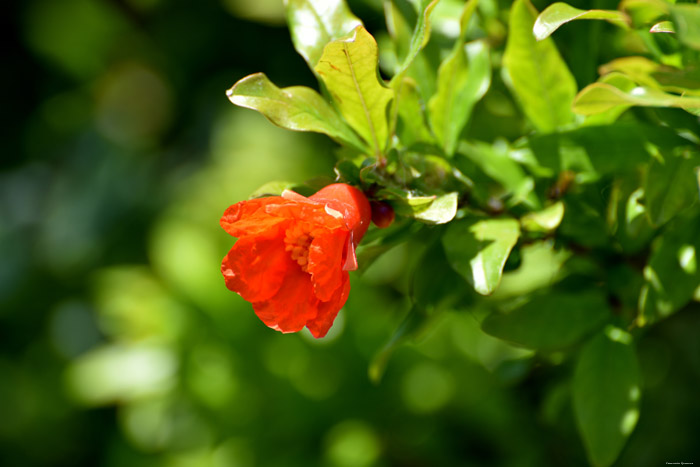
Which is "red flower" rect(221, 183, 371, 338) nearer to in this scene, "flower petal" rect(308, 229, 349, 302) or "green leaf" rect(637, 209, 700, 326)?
"flower petal" rect(308, 229, 349, 302)

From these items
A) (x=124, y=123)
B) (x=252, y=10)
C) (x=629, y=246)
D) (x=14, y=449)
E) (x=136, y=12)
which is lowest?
(x=14, y=449)

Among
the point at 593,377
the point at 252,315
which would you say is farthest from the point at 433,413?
the point at 593,377

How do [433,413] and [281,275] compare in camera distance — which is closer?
[281,275]

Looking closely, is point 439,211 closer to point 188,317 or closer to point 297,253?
point 297,253

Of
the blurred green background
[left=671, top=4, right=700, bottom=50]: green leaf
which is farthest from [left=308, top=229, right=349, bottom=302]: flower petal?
the blurred green background

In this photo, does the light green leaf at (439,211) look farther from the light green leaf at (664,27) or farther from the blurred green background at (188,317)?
the blurred green background at (188,317)

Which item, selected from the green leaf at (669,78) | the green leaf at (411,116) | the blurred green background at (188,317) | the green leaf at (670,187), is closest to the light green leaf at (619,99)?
the green leaf at (669,78)

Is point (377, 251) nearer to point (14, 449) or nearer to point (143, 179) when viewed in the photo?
point (143, 179)
